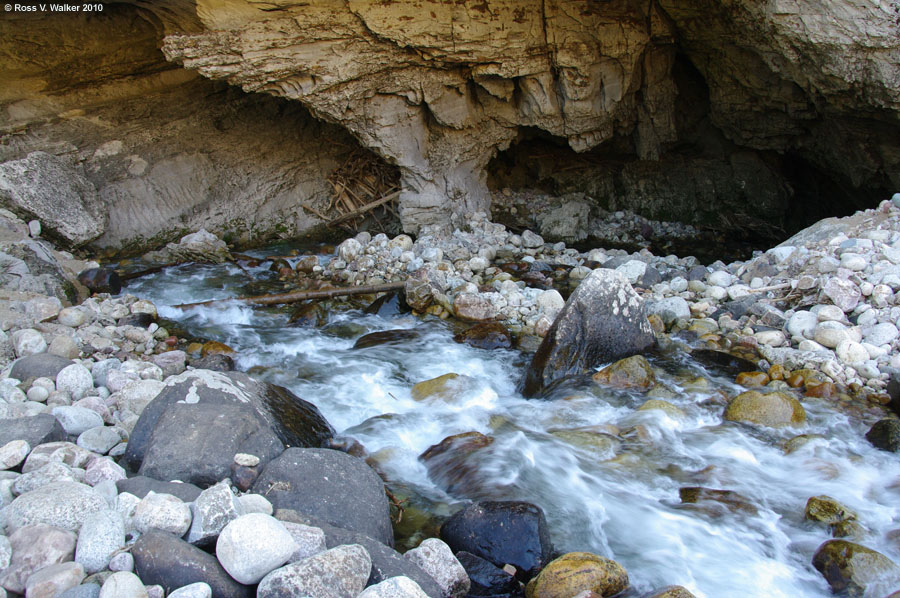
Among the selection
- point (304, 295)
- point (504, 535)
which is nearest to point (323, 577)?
point (504, 535)

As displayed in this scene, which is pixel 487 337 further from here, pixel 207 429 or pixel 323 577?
pixel 323 577

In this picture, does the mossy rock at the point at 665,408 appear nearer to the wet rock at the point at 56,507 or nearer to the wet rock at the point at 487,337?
the wet rock at the point at 487,337

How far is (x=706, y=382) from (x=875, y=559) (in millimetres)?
1939

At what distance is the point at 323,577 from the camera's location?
217cm

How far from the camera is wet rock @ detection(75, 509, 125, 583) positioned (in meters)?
2.25

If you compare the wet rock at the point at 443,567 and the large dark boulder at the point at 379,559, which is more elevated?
the large dark boulder at the point at 379,559

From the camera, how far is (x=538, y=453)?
3.86 meters

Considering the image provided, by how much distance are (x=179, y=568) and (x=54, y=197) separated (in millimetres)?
6566

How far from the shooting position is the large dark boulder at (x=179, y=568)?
218cm

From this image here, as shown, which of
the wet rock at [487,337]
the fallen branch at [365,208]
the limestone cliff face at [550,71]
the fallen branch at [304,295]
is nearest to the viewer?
the wet rock at [487,337]

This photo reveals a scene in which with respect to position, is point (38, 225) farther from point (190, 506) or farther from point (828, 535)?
point (828, 535)

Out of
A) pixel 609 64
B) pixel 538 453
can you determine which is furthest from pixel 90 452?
pixel 609 64

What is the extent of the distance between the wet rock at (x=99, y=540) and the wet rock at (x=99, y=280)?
4.76 m

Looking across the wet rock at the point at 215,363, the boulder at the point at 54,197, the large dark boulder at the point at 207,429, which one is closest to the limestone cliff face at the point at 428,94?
the boulder at the point at 54,197
